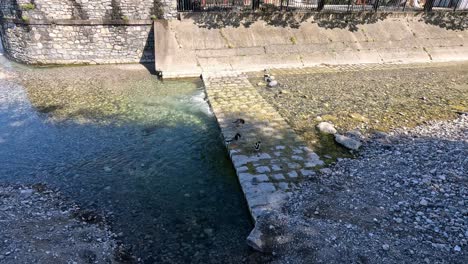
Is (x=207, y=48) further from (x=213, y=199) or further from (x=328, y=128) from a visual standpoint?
(x=213, y=199)

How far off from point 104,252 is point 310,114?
314 inches

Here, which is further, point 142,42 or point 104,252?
point 142,42

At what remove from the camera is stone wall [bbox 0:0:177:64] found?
15828mm

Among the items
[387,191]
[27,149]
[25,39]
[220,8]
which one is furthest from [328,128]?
[25,39]

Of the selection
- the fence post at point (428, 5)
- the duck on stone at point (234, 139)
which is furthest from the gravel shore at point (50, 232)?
the fence post at point (428, 5)

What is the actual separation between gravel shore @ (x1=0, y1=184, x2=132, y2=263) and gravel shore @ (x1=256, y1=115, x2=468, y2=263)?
3.04 meters

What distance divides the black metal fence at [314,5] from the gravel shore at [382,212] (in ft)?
41.1

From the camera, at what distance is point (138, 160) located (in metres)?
8.59

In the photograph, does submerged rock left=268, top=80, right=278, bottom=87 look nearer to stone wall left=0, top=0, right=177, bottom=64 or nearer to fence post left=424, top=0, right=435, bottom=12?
stone wall left=0, top=0, right=177, bottom=64

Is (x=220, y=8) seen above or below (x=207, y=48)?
above

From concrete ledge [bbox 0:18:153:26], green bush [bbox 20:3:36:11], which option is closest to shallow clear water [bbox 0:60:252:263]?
concrete ledge [bbox 0:18:153:26]

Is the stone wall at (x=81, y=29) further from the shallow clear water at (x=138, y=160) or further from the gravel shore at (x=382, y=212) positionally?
the gravel shore at (x=382, y=212)

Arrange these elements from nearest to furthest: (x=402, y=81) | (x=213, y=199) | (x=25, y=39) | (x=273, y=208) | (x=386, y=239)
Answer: (x=386, y=239) < (x=273, y=208) < (x=213, y=199) < (x=402, y=81) < (x=25, y=39)

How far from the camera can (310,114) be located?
10.9 metres
